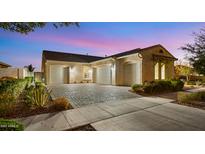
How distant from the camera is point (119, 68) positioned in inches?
539

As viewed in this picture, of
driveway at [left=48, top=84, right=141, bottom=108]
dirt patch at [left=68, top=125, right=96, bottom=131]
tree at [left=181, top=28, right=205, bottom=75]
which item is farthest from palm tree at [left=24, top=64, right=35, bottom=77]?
tree at [left=181, top=28, right=205, bottom=75]

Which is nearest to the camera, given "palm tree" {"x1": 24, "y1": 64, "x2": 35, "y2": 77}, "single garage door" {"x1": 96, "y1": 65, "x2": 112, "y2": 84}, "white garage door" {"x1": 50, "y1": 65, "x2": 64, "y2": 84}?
"single garage door" {"x1": 96, "y1": 65, "x2": 112, "y2": 84}

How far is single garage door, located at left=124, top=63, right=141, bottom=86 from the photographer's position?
12133mm

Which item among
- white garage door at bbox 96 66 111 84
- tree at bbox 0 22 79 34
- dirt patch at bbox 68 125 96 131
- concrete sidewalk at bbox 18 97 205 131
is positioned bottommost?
dirt patch at bbox 68 125 96 131

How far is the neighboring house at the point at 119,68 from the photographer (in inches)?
473

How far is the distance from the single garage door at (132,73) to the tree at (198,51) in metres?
5.05

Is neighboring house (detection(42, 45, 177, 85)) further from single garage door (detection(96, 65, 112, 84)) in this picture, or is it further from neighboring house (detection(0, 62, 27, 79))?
neighboring house (detection(0, 62, 27, 79))

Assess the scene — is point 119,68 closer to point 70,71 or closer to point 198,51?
point 70,71

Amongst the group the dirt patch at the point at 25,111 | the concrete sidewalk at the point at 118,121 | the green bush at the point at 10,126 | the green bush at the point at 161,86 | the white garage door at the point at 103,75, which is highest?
the white garage door at the point at 103,75

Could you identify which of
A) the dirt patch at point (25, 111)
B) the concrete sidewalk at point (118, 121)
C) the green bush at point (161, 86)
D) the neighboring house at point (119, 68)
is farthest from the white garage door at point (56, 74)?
the concrete sidewalk at point (118, 121)

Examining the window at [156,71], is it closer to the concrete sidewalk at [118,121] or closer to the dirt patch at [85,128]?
the concrete sidewalk at [118,121]

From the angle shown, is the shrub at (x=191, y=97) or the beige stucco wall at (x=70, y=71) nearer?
the shrub at (x=191, y=97)
